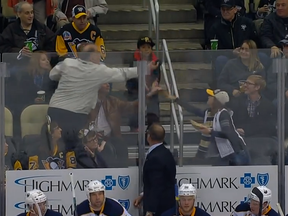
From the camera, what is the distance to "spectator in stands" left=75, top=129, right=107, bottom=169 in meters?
15.0

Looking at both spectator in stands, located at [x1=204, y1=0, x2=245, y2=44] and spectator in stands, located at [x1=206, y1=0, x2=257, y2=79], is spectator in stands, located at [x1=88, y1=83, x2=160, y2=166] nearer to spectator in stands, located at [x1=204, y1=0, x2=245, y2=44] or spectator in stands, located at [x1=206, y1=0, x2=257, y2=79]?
spectator in stands, located at [x1=206, y1=0, x2=257, y2=79]

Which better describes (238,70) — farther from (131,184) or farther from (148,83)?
(131,184)

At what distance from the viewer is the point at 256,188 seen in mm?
14453

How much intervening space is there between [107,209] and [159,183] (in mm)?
663

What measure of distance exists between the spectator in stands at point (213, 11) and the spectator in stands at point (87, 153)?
128 inches

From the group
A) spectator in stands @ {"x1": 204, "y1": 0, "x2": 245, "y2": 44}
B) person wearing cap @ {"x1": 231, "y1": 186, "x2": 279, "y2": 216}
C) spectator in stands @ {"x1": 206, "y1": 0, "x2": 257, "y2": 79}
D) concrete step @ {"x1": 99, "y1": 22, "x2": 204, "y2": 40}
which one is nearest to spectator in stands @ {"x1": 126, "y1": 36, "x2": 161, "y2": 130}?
person wearing cap @ {"x1": 231, "y1": 186, "x2": 279, "y2": 216}

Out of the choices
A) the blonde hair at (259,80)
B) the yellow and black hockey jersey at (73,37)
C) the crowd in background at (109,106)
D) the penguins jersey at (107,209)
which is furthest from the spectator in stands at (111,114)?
the yellow and black hockey jersey at (73,37)

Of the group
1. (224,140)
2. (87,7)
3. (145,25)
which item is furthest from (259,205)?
(145,25)

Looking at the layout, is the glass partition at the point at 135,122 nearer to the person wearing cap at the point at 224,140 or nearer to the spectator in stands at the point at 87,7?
the person wearing cap at the point at 224,140

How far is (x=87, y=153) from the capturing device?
591 inches

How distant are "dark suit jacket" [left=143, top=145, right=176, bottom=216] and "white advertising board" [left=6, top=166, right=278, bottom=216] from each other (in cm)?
35

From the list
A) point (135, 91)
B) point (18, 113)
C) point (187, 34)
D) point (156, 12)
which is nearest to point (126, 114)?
point (135, 91)

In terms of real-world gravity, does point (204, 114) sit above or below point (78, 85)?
below

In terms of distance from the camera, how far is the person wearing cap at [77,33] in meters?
16.2
